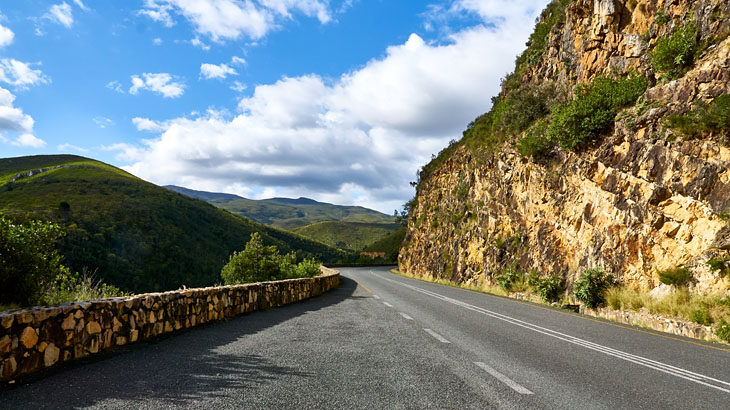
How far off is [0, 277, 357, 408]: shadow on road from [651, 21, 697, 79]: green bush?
1691 centimetres

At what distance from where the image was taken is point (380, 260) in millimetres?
79062

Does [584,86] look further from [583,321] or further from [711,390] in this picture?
[711,390]

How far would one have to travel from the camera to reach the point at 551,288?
53.4 feet

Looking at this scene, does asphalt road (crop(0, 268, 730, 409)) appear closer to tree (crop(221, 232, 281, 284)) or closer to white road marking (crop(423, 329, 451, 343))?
white road marking (crop(423, 329, 451, 343))

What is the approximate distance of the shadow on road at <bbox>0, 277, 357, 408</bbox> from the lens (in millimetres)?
4199

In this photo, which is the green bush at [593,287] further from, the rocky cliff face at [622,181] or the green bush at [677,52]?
the green bush at [677,52]

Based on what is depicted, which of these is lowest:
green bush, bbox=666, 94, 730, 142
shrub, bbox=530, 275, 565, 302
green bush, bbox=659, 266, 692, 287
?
shrub, bbox=530, 275, 565, 302

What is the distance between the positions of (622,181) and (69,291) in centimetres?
1742

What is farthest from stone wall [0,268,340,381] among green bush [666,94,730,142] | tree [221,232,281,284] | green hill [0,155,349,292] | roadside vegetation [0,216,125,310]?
green hill [0,155,349,292]

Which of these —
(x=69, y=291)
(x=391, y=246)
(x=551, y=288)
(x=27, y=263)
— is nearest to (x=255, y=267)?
(x=69, y=291)

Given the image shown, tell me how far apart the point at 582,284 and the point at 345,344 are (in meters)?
10.6

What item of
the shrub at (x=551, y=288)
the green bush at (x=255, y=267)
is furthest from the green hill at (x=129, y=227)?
the shrub at (x=551, y=288)

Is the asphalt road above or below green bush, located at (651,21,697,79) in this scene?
below

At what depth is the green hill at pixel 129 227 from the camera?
55.9 m
